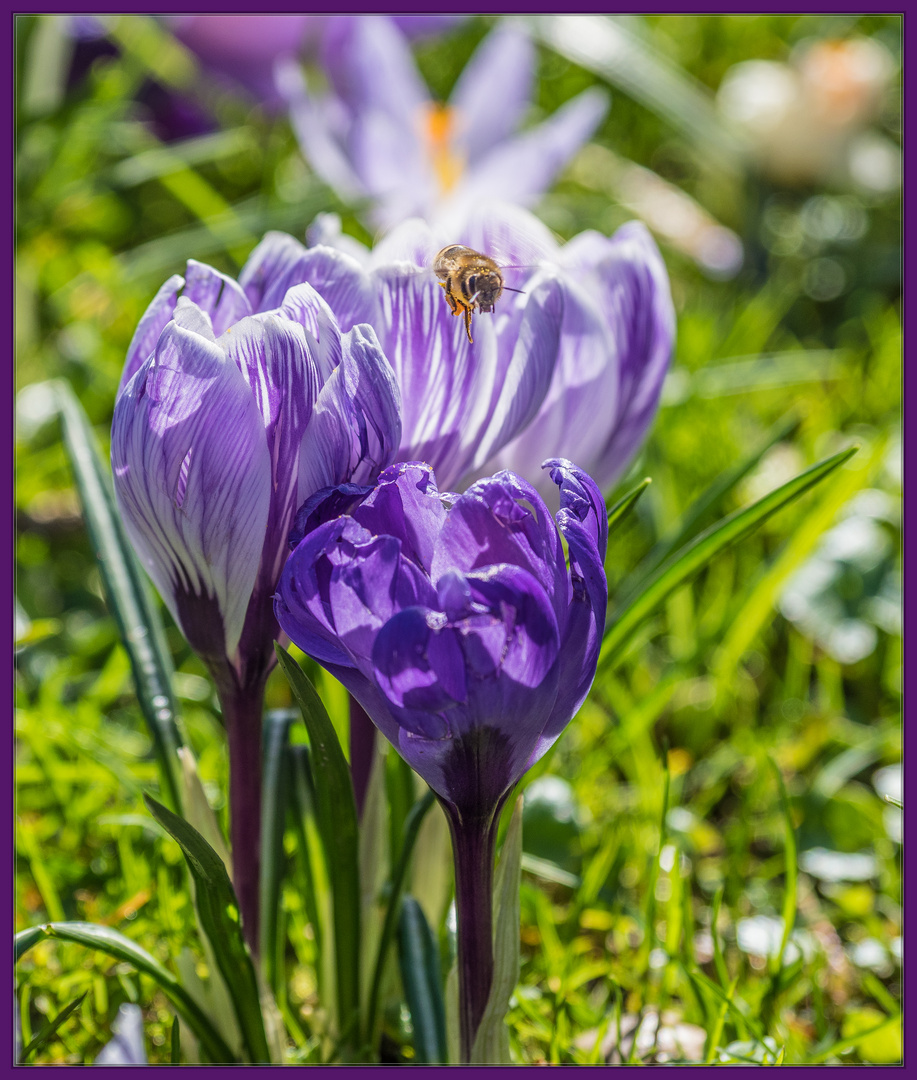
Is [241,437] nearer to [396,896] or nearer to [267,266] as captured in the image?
[267,266]

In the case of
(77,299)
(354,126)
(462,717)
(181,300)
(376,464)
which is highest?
(354,126)

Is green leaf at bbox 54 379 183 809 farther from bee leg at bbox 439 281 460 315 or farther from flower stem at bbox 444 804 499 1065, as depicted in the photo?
bee leg at bbox 439 281 460 315

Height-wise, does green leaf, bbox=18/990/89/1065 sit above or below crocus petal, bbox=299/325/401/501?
below

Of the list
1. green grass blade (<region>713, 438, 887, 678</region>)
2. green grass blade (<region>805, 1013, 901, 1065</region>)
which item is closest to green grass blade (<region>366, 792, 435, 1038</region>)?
green grass blade (<region>805, 1013, 901, 1065</region>)

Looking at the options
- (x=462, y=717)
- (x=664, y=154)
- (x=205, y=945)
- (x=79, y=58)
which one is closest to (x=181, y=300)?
(x=462, y=717)

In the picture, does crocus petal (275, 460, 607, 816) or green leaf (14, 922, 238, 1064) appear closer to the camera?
crocus petal (275, 460, 607, 816)

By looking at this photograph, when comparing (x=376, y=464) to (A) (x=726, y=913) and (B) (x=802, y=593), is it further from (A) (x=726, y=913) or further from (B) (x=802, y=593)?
(B) (x=802, y=593)
